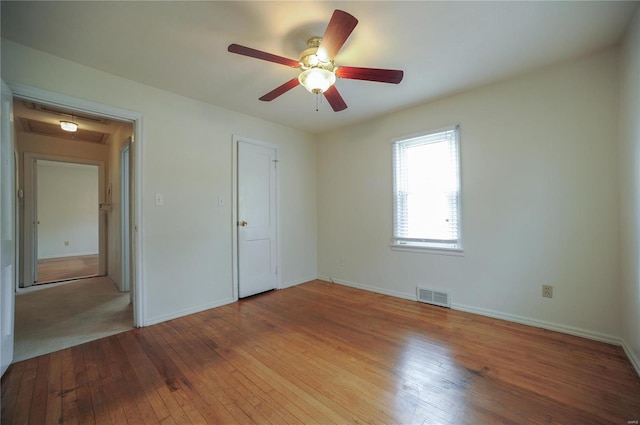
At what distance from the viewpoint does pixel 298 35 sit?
197 cm

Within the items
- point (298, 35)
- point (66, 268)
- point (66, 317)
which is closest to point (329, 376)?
point (298, 35)

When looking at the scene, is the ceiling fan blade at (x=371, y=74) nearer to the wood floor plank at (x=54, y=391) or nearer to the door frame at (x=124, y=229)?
the wood floor plank at (x=54, y=391)

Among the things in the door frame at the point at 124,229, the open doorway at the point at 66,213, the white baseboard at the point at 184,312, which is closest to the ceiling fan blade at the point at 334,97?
the white baseboard at the point at 184,312

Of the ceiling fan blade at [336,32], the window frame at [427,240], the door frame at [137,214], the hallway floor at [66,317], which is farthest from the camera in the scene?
the window frame at [427,240]

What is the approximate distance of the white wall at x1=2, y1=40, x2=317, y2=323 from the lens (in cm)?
230

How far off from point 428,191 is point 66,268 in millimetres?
7243

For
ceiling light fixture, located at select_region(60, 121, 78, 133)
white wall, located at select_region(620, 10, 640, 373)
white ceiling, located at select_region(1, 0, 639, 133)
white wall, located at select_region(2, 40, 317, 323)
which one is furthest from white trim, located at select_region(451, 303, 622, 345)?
ceiling light fixture, located at select_region(60, 121, 78, 133)

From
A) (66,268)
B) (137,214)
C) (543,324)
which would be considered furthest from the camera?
(66,268)

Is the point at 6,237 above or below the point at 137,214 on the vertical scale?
below

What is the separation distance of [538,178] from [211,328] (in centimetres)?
351

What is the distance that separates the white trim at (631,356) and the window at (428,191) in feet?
4.52

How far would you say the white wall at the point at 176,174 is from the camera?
2301 millimetres

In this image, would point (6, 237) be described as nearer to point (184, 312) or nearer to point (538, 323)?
point (184, 312)

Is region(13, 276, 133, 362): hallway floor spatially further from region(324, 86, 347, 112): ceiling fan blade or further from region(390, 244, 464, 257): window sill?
region(390, 244, 464, 257): window sill
